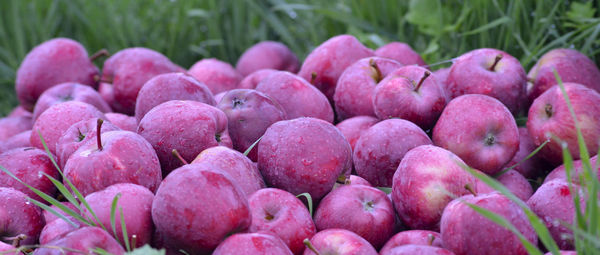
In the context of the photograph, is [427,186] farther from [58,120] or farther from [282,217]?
[58,120]

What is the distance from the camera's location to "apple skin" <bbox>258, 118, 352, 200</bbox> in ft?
4.89

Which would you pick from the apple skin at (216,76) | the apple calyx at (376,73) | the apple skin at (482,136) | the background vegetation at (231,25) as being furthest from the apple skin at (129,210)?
the background vegetation at (231,25)

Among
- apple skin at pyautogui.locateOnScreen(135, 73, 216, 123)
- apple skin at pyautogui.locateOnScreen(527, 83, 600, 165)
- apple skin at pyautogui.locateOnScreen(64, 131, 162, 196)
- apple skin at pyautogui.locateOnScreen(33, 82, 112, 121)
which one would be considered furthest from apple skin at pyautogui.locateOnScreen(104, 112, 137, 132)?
apple skin at pyautogui.locateOnScreen(527, 83, 600, 165)

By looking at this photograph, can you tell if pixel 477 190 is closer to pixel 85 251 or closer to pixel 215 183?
pixel 215 183

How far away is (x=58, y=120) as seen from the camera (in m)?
1.89

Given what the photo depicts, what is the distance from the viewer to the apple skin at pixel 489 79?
74.4 inches

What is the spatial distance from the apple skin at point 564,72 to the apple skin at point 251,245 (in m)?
1.31

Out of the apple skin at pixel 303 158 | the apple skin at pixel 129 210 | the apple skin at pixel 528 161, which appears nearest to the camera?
the apple skin at pixel 129 210

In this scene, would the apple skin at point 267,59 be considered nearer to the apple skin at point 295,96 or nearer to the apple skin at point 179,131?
the apple skin at point 295,96

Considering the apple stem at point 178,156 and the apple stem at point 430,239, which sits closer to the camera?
the apple stem at point 430,239

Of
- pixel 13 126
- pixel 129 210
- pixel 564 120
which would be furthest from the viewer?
pixel 13 126

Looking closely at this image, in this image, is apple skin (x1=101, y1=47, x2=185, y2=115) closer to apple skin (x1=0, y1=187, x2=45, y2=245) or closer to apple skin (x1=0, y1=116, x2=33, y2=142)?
apple skin (x1=0, y1=116, x2=33, y2=142)

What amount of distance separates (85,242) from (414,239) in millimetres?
726

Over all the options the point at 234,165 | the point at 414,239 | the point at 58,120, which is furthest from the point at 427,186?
the point at 58,120
